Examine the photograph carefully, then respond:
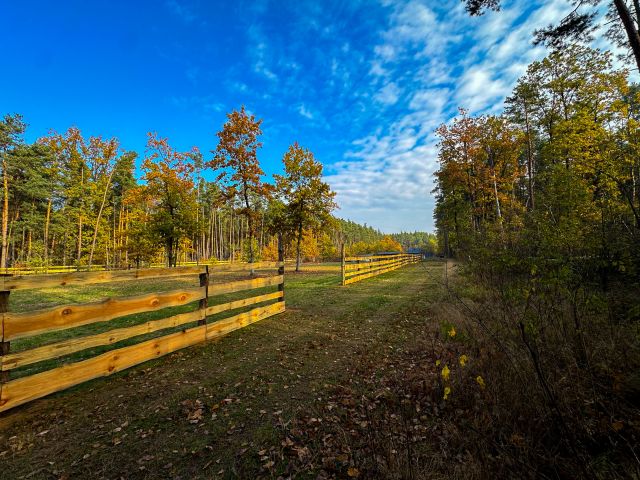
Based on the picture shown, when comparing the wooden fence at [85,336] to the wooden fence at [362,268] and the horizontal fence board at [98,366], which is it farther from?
the wooden fence at [362,268]

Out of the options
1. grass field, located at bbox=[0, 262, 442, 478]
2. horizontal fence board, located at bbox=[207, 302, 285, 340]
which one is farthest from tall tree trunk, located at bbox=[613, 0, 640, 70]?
horizontal fence board, located at bbox=[207, 302, 285, 340]

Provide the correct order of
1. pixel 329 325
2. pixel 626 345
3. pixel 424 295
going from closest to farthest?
pixel 626 345, pixel 329 325, pixel 424 295

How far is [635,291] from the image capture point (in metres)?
4.20

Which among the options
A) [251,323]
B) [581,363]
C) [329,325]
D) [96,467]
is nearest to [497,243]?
[329,325]

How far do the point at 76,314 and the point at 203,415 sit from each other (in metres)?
2.06

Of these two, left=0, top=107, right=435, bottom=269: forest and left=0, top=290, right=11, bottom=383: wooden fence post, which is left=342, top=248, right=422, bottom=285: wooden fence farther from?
left=0, top=290, right=11, bottom=383: wooden fence post

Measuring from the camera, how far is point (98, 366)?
3.71m

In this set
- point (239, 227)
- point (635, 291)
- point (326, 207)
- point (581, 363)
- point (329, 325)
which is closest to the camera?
point (581, 363)

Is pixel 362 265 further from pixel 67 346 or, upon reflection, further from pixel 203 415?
pixel 67 346

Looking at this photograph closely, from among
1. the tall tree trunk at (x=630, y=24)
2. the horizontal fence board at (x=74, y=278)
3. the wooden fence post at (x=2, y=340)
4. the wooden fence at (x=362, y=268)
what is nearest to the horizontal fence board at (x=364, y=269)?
the wooden fence at (x=362, y=268)

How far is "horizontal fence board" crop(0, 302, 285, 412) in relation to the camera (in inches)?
120

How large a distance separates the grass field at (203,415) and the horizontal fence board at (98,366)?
0.17 meters

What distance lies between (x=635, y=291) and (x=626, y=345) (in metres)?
2.00

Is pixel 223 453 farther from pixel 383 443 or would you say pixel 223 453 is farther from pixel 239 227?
pixel 239 227
